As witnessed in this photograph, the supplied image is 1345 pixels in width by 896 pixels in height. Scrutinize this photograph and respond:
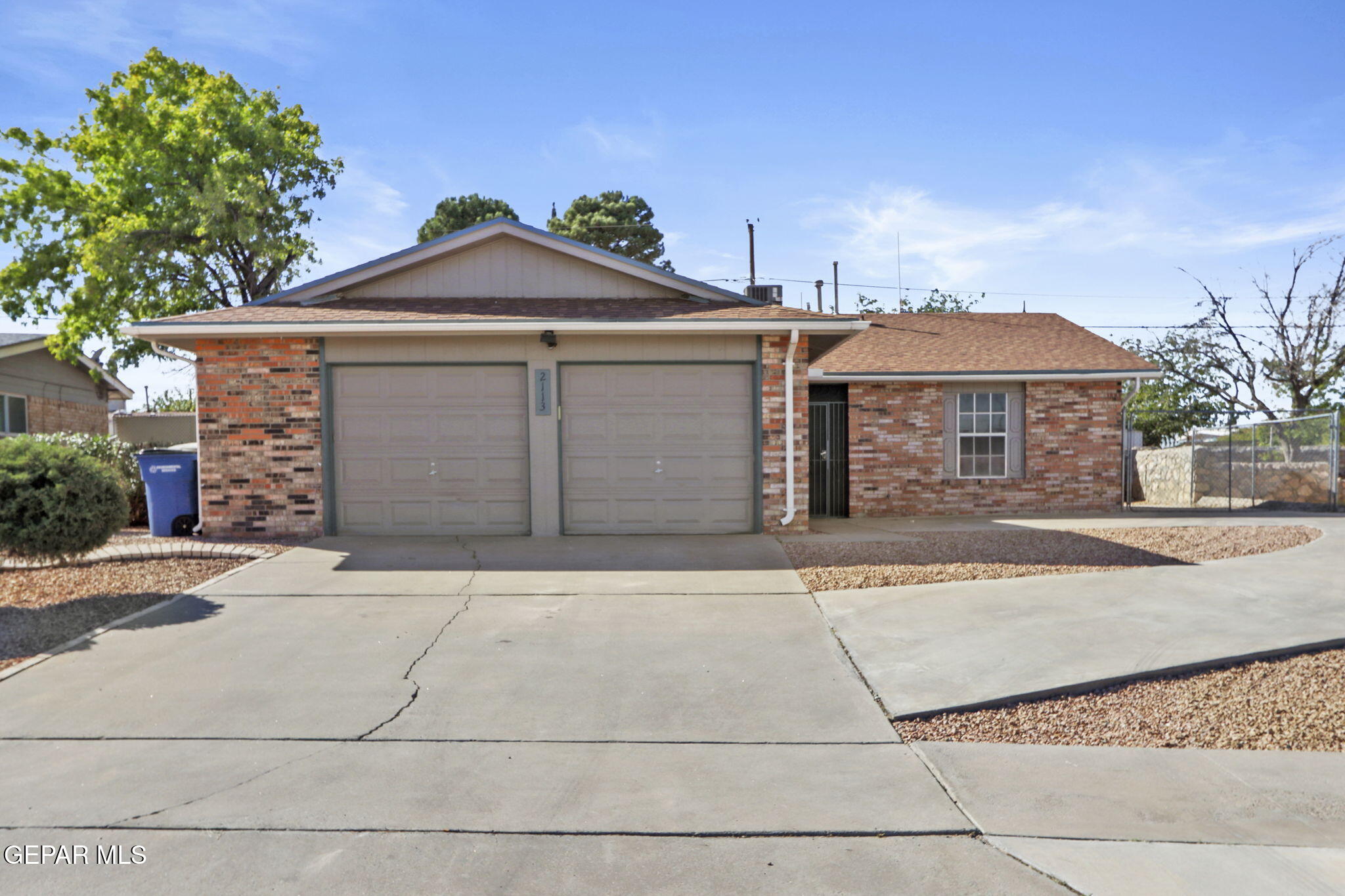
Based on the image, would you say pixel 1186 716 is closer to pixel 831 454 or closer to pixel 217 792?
pixel 217 792

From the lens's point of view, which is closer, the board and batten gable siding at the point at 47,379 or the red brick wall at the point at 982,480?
the red brick wall at the point at 982,480

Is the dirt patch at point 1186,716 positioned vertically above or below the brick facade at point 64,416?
below

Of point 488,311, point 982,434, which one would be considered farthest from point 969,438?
point 488,311

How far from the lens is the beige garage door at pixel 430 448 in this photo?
1105cm

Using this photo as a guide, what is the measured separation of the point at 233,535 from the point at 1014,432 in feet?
39.4

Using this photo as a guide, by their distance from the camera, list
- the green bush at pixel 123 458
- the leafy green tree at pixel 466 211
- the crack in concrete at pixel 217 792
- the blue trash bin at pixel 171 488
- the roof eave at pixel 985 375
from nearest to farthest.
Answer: the crack in concrete at pixel 217 792, the blue trash bin at pixel 171 488, the green bush at pixel 123 458, the roof eave at pixel 985 375, the leafy green tree at pixel 466 211

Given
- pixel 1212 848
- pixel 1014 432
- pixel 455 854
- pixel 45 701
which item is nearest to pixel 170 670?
pixel 45 701

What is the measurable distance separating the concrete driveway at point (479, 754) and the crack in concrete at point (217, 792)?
0.06 feet

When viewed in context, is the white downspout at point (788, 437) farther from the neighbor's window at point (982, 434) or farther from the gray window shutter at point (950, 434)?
the neighbor's window at point (982, 434)

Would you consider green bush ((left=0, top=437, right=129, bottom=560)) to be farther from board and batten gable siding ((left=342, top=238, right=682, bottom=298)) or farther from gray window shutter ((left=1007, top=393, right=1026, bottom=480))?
gray window shutter ((left=1007, top=393, right=1026, bottom=480))

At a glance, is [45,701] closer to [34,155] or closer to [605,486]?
[605,486]

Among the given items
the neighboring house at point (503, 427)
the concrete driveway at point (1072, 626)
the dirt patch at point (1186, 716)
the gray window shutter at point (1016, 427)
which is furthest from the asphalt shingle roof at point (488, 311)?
the dirt patch at point (1186, 716)

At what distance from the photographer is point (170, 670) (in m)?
5.96

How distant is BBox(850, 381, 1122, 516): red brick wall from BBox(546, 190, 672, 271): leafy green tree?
26.5 m
